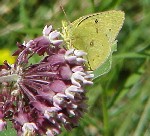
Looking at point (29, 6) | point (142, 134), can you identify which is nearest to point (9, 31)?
point (29, 6)

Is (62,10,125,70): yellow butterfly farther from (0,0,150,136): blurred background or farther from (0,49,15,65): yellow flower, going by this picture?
(0,49,15,65): yellow flower

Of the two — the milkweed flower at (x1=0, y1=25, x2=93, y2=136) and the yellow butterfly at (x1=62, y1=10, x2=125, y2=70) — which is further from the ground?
the yellow butterfly at (x1=62, y1=10, x2=125, y2=70)

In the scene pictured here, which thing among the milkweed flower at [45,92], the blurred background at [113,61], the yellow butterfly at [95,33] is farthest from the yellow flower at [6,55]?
the milkweed flower at [45,92]

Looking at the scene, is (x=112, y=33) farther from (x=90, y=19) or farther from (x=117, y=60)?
(x=117, y=60)

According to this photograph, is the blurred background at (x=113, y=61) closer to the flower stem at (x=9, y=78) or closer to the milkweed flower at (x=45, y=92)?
the milkweed flower at (x=45, y=92)

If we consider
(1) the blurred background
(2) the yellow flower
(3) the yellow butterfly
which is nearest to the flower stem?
(3) the yellow butterfly

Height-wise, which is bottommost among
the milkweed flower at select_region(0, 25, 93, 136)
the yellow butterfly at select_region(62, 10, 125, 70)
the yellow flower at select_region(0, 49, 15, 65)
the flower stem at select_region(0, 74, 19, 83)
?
the milkweed flower at select_region(0, 25, 93, 136)

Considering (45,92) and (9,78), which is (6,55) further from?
(45,92)
